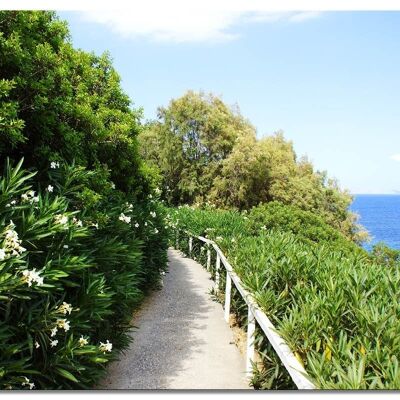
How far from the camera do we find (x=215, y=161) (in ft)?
81.7

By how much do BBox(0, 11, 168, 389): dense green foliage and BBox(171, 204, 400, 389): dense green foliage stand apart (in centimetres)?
138

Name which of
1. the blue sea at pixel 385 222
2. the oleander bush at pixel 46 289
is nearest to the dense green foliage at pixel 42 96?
the oleander bush at pixel 46 289

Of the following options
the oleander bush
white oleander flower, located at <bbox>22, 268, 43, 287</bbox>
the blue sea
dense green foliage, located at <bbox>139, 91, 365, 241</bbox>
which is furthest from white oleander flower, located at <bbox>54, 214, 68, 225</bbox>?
the blue sea

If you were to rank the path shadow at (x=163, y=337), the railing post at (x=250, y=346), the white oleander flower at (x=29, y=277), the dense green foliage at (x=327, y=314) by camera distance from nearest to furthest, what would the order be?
the white oleander flower at (x=29, y=277)
the dense green foliage at (x=327, y=314)
the railing post at (x=250, y=346)
the path shadow at (x=163, y=337)

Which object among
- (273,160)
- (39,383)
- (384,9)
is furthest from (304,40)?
(273,160)

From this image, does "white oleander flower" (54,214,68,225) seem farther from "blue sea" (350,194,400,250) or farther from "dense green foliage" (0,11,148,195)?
"blue sea" (350,194,400,250)

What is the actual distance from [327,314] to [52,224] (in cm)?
210

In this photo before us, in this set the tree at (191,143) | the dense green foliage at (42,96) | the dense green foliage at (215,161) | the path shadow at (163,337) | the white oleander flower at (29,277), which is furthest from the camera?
the tree at (191,143)

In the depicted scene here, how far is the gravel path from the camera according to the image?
4.04m

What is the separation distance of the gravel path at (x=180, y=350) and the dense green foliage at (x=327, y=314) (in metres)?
0.46

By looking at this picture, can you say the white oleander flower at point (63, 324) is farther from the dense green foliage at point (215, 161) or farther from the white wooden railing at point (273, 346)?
the dense green foliage at point (215, 161)

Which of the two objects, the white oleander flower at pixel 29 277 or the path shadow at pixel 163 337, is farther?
the path shadow at pixel 163 337

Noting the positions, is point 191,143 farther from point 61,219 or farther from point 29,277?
point 29,277

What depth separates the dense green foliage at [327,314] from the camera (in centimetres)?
265
